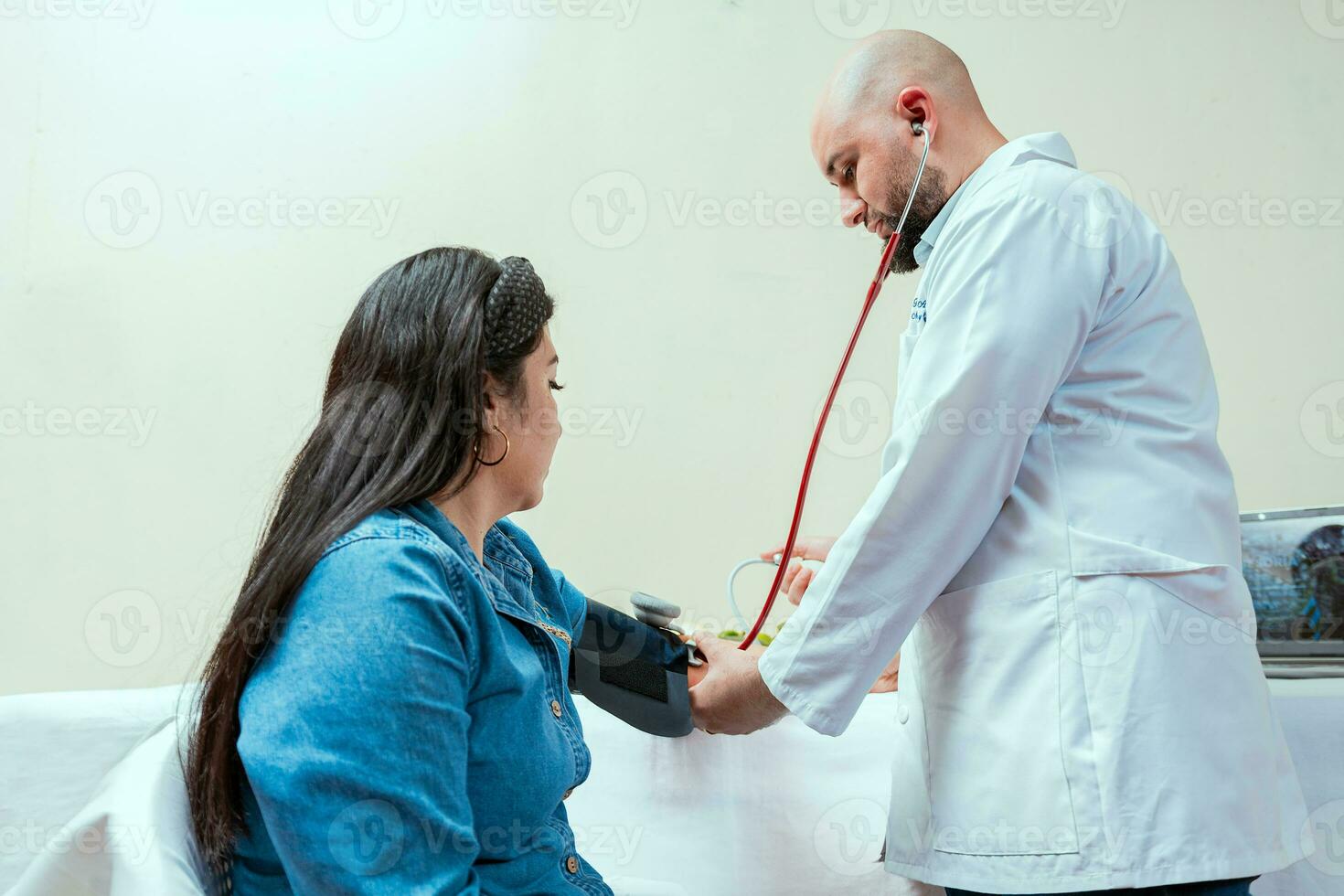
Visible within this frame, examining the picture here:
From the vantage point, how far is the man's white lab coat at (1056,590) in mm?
1152

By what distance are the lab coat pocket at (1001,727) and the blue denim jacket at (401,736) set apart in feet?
1.54

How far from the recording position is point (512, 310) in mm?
1238

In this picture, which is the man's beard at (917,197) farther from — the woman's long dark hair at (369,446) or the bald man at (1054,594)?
the woman's long dark hair at (369,446)

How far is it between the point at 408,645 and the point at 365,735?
0.09 meters

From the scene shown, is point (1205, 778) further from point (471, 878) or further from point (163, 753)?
point (163, 753)

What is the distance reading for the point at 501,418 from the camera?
48.8 inches

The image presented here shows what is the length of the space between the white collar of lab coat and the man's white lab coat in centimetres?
7

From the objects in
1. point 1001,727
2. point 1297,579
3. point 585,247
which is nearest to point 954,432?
point 1001,727

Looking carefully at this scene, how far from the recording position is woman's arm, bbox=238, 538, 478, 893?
881 mm

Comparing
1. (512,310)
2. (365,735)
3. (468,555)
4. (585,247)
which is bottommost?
(365,735)

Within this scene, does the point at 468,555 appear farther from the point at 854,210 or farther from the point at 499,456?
the point at 854,210

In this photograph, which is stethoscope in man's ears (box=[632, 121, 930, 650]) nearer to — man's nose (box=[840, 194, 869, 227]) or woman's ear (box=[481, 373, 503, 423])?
A: man's nose (box=[840, 194, 869, 227])

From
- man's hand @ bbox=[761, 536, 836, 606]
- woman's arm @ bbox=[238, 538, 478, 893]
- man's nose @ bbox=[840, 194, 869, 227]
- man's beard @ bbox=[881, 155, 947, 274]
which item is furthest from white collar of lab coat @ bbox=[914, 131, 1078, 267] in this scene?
woman's arm @ bbox=[238, 538, 478, 893]

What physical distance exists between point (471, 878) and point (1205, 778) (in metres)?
0.80
